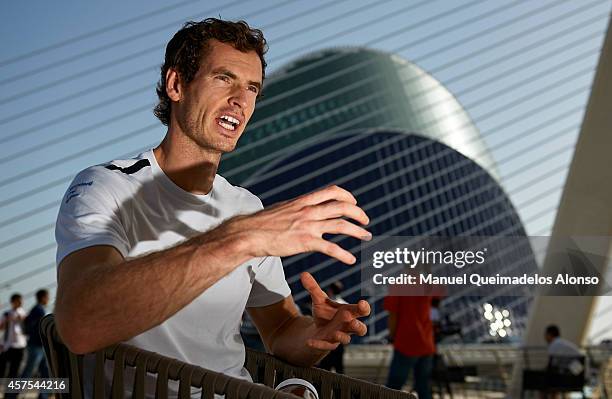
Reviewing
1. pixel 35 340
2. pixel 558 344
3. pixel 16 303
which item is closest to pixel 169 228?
pixel 558 344

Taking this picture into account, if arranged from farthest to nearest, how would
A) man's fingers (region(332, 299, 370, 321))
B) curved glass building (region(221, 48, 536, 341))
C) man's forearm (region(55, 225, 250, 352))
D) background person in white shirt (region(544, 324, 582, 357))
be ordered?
curved glass building (region(221, 48, 536, 341)) < background person in white shirt (region(544, 324, 582, 357)) < man's fingers (region(332, 299, 370, 321)) < man's forearm (region(55, 225, 250, 352))

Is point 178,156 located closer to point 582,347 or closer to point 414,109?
point 582,347

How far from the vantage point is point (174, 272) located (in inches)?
33.8

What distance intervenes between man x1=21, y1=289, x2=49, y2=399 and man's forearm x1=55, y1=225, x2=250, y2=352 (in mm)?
4972

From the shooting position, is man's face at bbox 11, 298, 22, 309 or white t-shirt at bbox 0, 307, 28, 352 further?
man's face at bbox 11, 298, 22, 309

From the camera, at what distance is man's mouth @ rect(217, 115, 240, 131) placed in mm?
1300

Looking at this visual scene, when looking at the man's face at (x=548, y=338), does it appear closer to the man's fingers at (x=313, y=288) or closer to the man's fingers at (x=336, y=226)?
the man's fingers at (x=313, y=288)

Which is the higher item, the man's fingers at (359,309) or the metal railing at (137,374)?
the man's fingers at (359,309)

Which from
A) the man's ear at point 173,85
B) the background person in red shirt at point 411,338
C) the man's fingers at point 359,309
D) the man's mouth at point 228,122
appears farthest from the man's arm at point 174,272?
the background person in red shirt at point 411,338

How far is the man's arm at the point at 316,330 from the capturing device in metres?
1.21

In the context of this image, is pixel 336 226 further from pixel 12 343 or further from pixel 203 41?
pixel 12 343

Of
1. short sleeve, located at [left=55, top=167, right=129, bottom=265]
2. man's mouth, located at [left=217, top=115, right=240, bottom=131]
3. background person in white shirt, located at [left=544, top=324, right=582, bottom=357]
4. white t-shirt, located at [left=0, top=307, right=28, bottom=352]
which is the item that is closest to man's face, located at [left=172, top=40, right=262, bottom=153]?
man's mouth, located at [left=217, top=115, right=240, bottom=131]

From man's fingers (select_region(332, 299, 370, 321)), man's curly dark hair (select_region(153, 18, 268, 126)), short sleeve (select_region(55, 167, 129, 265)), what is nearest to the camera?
short sleeve (select_region(55, 167, 129, 265))

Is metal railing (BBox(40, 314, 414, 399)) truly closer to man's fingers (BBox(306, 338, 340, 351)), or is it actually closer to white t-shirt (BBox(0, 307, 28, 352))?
man's fingers (BBox(306, 338, 340, 351))
